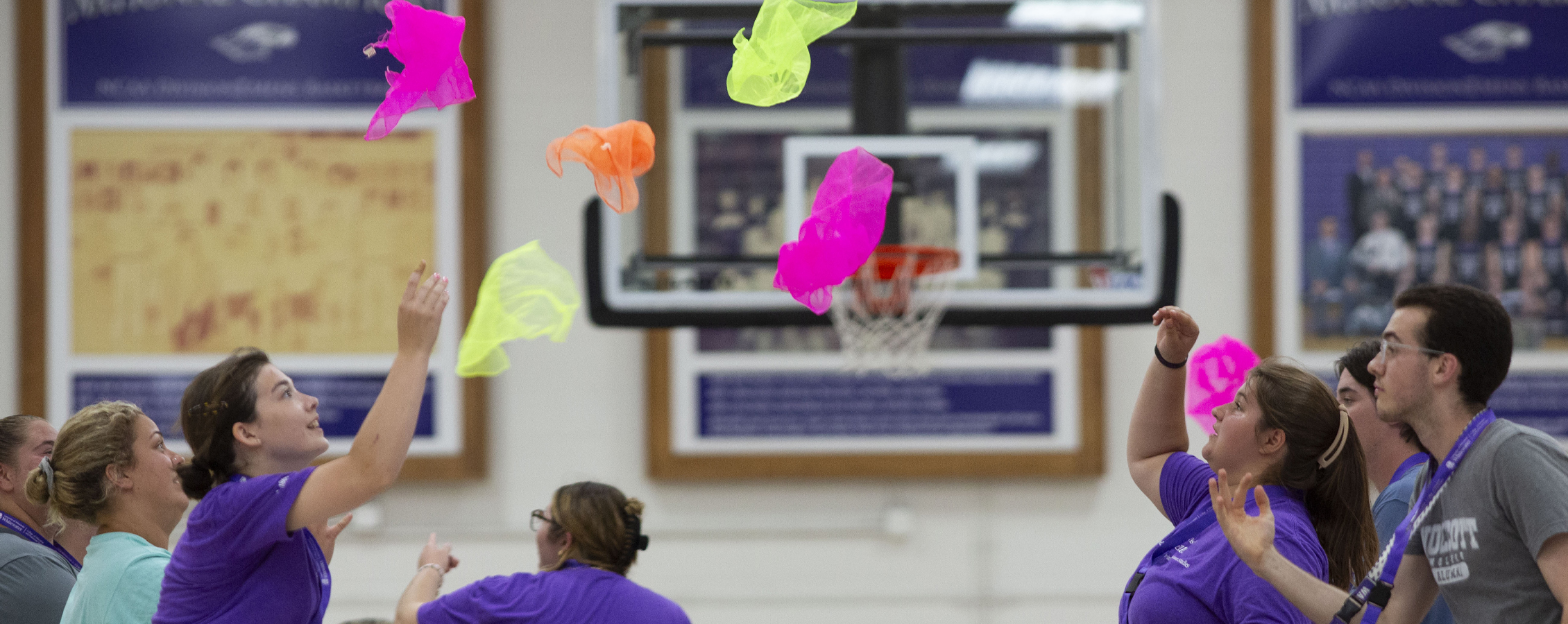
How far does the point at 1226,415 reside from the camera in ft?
6.42

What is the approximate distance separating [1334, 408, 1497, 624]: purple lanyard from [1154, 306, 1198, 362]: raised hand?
1.52 ft

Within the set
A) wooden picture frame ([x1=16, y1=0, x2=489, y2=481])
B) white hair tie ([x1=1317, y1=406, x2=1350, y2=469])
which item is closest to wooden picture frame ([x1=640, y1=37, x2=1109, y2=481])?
wooden picture frame ([x1=16, y1=0, x2=489, y2=481])

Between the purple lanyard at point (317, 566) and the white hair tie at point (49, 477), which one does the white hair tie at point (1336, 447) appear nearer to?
the purple lanyard at point (317, 566)

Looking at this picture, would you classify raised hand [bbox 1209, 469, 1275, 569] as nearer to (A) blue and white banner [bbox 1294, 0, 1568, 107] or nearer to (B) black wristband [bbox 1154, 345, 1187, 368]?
(B) black wristband [bbox 1154, 345, 1187, 368]

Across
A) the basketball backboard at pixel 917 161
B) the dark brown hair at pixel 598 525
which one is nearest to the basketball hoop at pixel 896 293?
the basketball backboard at pixel 917 161

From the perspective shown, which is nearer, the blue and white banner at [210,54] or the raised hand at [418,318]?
the raised hand at [418,318]

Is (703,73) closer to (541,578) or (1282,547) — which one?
(541,578)

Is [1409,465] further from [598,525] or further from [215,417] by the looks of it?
[215,417]

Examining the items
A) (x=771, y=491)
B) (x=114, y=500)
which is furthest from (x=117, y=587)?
(x=771, y=491)

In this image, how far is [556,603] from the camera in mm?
2270

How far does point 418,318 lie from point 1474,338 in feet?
4.77

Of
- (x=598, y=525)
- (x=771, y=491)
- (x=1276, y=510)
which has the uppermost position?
(x=1276, y=510)

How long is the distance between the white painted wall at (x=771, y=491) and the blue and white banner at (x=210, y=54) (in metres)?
0.34

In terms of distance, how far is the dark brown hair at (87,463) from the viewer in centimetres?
190
